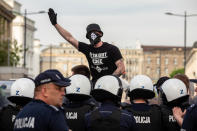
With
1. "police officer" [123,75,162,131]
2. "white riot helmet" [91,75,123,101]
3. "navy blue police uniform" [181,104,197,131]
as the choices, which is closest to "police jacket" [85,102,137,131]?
"white riot helmet" [91,75,123,101]

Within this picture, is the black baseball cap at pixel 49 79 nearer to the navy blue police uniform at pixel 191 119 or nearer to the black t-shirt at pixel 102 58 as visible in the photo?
the navy blue police uniform at pixel 191 119

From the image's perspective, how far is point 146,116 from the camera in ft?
35.1

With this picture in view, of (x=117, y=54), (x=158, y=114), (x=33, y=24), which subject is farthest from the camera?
(x=33, y=24)

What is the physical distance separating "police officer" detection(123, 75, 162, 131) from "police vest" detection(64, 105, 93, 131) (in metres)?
0.58

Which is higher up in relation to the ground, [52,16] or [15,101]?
[52,16]

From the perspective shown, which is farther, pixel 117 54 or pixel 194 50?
pixel 194 50

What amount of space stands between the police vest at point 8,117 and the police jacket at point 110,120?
84.4 inches

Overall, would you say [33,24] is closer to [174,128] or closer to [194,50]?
[194,50]


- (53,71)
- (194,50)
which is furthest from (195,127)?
(194,50)

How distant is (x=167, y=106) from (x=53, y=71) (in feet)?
9.87

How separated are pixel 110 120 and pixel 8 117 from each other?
8.19 ft

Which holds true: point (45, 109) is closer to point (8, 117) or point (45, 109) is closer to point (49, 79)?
point (49, 79)

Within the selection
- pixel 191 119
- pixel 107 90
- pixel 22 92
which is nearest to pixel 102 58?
pixel 22 92

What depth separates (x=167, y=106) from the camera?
36.3 ft
